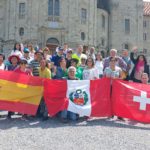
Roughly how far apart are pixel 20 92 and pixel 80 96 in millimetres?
1909

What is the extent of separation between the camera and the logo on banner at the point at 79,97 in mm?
11461

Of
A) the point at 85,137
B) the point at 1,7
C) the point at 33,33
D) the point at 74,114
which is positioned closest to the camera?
the point at 85,137

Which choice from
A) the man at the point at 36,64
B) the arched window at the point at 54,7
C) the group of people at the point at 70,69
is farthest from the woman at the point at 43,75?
the arched window at the point at 54,7

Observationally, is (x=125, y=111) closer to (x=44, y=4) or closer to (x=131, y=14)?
(x=44, y=4)

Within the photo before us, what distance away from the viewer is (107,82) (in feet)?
38.6

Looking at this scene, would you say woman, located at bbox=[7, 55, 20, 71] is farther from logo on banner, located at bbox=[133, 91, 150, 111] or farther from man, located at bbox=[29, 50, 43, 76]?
logo on banner, located at bbox=[133, 91, 150, 111]

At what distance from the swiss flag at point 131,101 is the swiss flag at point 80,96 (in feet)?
0.87

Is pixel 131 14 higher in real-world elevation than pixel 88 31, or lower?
higher

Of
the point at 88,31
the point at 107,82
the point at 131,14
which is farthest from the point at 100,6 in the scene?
the point at 107,82

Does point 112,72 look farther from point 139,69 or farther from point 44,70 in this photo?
point 44,70

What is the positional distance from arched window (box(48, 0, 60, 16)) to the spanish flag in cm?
3273

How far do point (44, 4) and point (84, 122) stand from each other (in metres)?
33.7

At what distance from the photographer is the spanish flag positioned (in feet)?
37.0

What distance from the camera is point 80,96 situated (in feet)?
37.8
